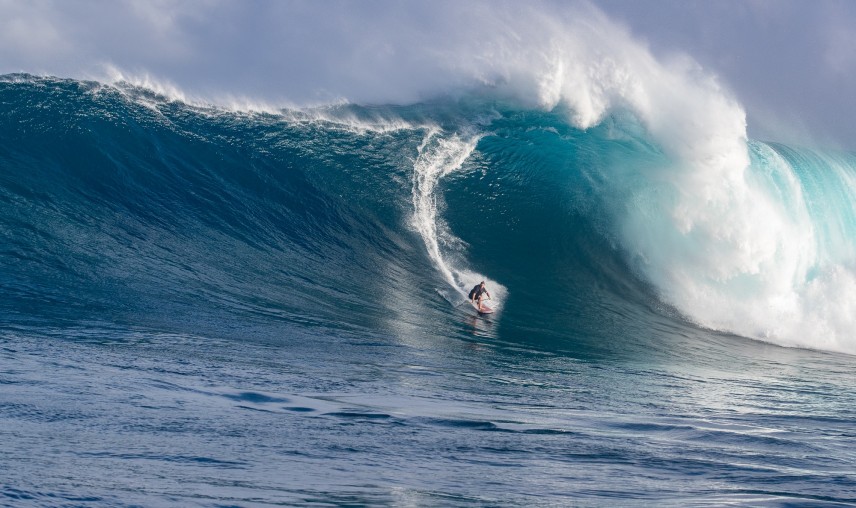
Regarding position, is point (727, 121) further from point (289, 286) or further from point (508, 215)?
point (289, 286)

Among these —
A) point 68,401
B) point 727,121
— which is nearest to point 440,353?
point 68,401

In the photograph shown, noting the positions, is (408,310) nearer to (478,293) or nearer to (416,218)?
(478,293)

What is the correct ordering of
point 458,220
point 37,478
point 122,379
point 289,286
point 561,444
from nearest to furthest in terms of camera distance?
1. point 37,478
2. point 561,444
3. point 122,379
4. point 289,286
5. point 458,220

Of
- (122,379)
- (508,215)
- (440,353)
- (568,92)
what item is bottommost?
(122,379)

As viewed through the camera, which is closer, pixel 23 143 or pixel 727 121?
pixel 23 143

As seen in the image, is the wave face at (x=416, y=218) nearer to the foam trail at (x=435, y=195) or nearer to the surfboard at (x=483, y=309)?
the foam trail at (x=435, y=195)

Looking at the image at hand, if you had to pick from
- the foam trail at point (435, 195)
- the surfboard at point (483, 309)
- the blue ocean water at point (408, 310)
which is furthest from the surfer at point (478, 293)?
the foam trail at point (435, 195)
